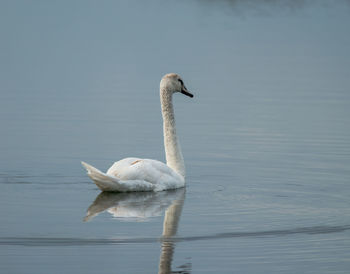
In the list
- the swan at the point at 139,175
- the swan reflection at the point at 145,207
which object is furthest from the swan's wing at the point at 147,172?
the swan reflection at the point at 145,207

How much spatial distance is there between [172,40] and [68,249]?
29665 millimetres

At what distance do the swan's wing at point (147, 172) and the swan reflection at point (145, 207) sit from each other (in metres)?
0.12

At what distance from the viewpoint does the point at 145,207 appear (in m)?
12.1

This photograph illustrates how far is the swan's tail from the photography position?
489 inches

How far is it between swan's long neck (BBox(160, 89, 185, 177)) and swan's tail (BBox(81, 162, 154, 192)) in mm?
1105

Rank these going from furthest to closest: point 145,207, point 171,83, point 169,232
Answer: point 171,83 < point 145,207 < point 169,232

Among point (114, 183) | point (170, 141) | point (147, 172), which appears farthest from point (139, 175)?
point (170, 141)

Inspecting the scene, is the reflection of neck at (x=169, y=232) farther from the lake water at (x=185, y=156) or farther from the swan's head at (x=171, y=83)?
the swan's head at (x=171, y=83)

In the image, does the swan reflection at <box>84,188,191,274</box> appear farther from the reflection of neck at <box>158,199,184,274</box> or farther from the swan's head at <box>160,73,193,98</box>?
the swan's head at <box>160,73,193,98</box>

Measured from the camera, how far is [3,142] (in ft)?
53.6

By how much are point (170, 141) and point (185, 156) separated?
1222mm

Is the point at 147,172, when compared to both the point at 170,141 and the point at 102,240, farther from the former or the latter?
the point at 102,240

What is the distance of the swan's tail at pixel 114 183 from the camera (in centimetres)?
1242

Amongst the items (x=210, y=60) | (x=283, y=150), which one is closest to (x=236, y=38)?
(x=210, y=60)
